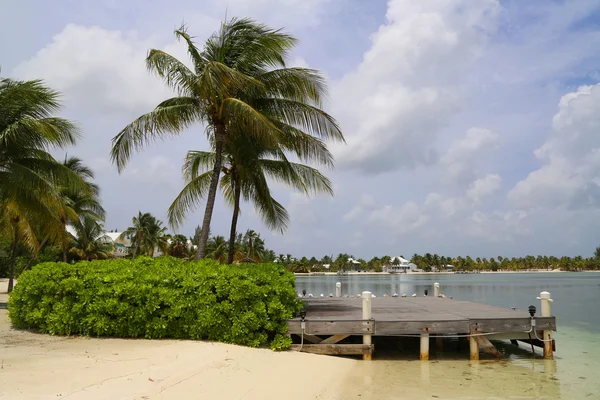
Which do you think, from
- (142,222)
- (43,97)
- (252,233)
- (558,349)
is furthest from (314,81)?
(252,233)

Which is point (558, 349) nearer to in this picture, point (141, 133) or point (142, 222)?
point (141, 133)

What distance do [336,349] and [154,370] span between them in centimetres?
476

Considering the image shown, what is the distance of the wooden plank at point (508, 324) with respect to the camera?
11531mm

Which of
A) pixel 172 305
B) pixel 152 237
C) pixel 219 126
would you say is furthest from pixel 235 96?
pixel 152 237

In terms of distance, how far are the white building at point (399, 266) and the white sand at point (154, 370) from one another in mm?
143843

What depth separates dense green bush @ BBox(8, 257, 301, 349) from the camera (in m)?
10.0

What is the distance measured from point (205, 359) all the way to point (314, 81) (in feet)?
27.2

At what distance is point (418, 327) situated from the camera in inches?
449

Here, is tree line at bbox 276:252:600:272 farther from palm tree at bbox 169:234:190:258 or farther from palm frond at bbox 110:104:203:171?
palm frond at bbox 110:104:203:171

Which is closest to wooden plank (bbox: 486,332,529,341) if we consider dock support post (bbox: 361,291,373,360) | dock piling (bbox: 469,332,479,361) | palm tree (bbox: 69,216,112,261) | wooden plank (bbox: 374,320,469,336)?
dock piling (bbox: 469,332,479,361)

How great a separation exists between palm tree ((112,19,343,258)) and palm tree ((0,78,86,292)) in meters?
2.92

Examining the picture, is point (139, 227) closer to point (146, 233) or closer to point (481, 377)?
point (146, 233)

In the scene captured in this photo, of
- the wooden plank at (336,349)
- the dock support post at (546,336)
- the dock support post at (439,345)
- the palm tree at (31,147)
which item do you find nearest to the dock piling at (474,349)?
the dock support post at (439,345)

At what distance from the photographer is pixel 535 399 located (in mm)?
8398
